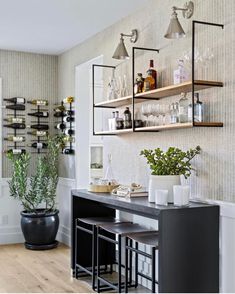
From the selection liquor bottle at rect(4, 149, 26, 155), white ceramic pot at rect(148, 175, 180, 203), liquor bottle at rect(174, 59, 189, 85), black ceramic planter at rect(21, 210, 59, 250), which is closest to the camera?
white ceramic pot at rect(148, 175, 180, 203)

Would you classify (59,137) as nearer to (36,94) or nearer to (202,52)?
(36,94)

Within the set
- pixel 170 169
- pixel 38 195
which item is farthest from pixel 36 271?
pixel 170 169

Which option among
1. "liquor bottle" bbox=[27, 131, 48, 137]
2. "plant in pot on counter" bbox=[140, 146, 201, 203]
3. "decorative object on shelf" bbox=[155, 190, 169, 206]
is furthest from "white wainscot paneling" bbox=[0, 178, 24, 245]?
"decorative object on shelf" bbox=[155, 190, 169, 206]

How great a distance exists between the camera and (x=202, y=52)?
3215 mm

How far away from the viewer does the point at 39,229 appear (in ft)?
17.4

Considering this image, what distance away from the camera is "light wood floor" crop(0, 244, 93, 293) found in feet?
12.8

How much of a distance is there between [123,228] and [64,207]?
2.29 metres

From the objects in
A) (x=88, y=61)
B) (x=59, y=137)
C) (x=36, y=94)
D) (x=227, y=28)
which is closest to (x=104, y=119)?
(x=88, y=61)

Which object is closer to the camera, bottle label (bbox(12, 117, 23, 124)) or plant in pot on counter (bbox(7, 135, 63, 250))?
plant in pot on counter (bbox(7, 135, 63, 250))

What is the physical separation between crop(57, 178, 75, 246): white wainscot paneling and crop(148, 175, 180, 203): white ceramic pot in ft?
8.36

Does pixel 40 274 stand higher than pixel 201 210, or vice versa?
pixel 201 210

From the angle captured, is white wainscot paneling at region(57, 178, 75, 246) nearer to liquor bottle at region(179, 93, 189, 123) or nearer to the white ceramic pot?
the white ceramic pot

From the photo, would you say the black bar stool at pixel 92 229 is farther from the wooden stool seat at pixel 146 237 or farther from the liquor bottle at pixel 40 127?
the liquor bottle at pixel 40 127

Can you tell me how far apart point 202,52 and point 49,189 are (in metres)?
3.39
